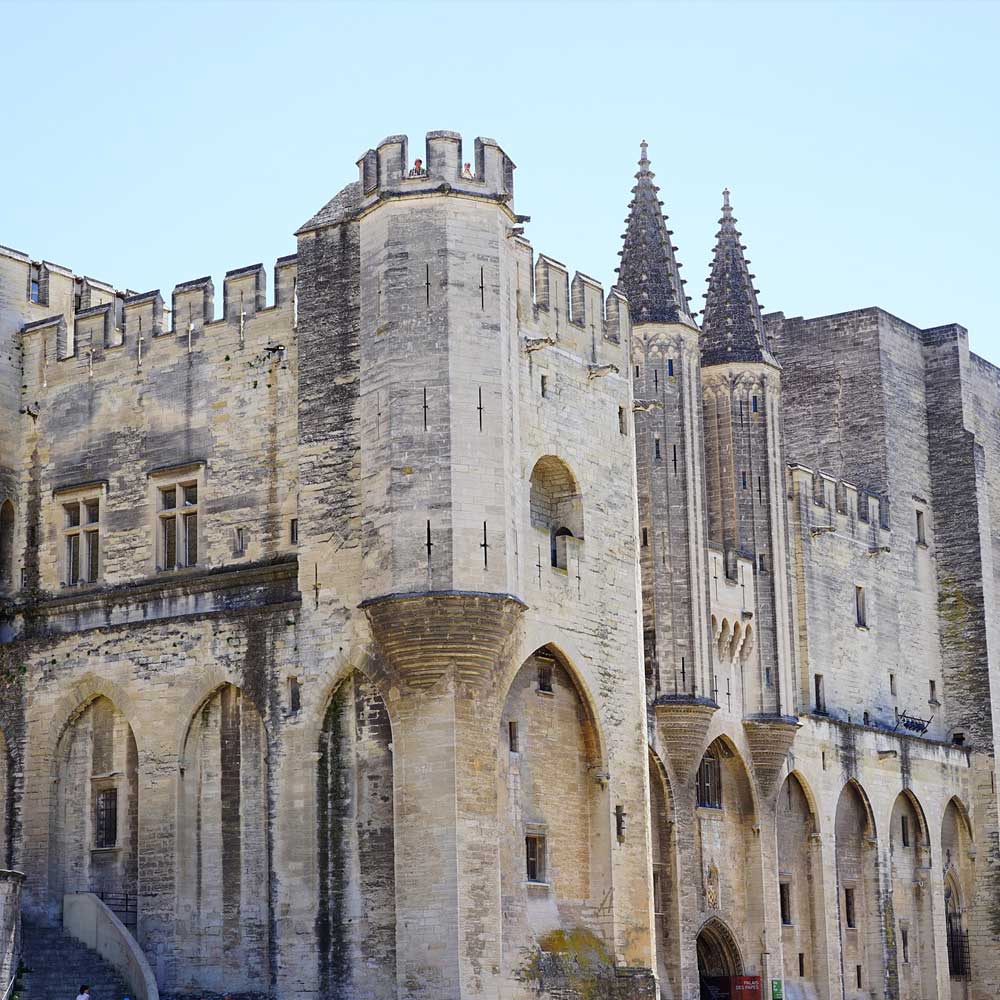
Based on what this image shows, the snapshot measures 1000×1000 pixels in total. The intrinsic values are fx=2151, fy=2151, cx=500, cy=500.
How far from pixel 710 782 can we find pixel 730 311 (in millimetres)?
11703

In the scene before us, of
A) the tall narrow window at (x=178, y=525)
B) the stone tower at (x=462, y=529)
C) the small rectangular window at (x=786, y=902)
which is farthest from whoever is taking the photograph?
the small rectangular window at (x=786, y=902)

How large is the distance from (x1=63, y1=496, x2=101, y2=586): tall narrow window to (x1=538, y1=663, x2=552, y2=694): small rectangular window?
918 centimetres

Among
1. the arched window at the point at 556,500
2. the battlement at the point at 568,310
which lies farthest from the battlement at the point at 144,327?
the arched window at the point at 556,500

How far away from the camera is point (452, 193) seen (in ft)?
126

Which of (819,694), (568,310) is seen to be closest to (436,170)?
(568,310)

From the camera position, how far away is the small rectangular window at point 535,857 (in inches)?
1511

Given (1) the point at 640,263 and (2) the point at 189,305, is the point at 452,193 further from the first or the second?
(1) the point at 640,263

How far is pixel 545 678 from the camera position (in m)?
39.6

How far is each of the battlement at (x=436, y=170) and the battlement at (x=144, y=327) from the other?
283 centimetres

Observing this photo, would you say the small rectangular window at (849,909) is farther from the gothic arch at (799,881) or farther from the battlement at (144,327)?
the battlement at (144,327)

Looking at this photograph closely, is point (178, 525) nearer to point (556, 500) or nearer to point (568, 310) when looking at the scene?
point (556, 500)

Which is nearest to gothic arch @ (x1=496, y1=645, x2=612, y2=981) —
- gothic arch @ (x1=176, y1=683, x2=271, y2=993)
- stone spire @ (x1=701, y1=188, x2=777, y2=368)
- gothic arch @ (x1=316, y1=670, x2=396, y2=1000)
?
gothic arch @ (x1=316, y1=670, x2=396, y2=1000)

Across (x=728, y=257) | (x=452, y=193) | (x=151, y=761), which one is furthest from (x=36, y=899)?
(x=728, y=257)

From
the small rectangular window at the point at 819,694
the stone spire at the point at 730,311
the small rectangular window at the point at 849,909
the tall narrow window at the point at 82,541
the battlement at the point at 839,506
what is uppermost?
the stone spire at the point at 730,311
